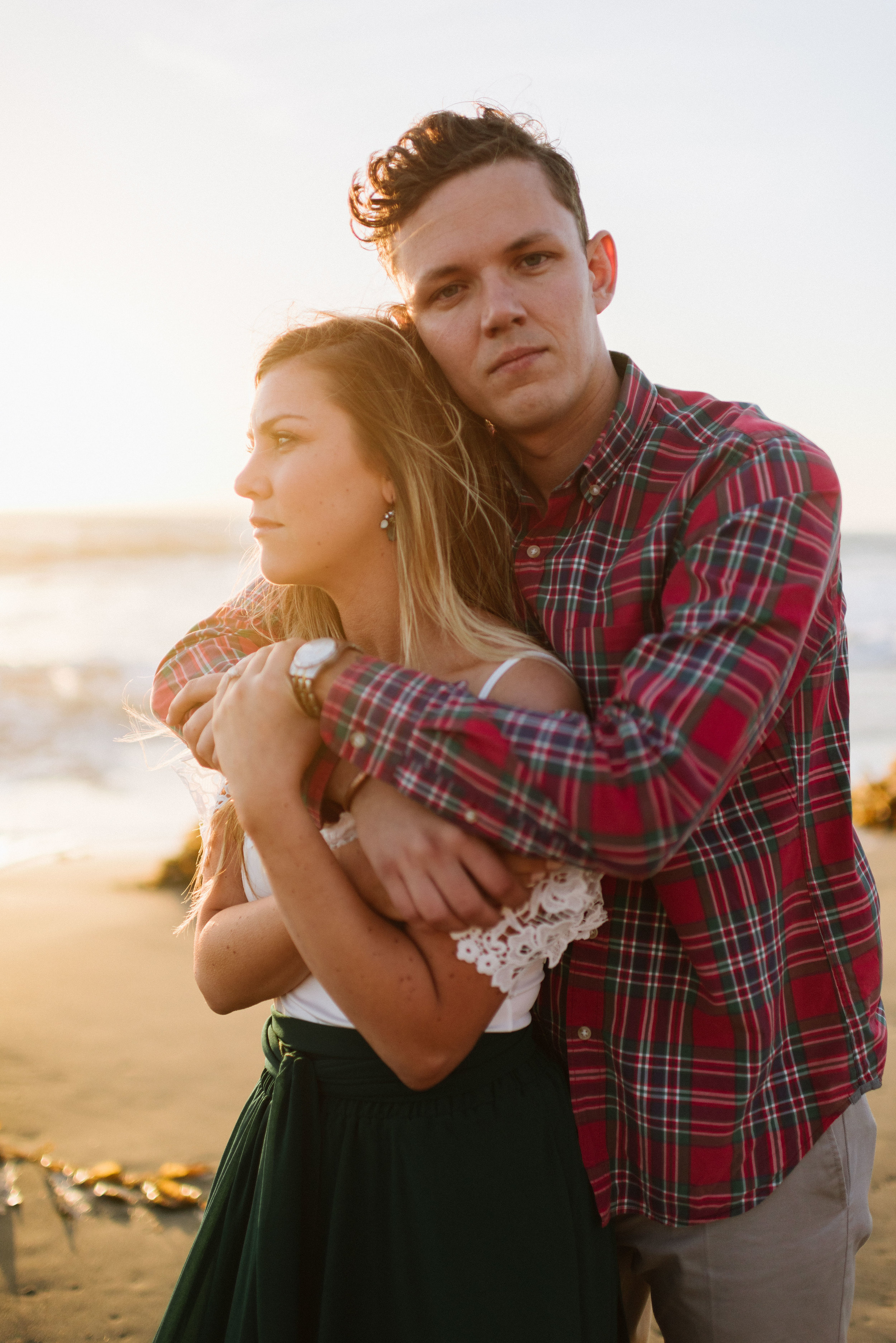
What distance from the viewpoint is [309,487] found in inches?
74.5

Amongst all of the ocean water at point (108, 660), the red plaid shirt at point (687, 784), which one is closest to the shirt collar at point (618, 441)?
the red plaid shirt at point (687, 784)

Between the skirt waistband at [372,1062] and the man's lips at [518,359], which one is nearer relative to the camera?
the skirt waistband at [372,1062]

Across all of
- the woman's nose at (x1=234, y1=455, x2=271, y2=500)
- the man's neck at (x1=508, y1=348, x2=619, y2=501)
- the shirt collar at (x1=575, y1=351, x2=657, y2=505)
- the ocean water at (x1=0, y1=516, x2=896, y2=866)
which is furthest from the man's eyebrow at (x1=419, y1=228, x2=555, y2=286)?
the ocean water at (x1=0, y1=516, x2=896, y2=866)

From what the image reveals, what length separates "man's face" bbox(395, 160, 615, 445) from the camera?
1.91 m

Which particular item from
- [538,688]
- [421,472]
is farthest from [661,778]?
[421,472]

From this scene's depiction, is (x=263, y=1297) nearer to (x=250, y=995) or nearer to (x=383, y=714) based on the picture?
(x=250, y=995)

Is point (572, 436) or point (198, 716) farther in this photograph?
point (572, 436)

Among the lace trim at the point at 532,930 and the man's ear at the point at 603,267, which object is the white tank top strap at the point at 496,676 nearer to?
the lace trim at the point at 532,930

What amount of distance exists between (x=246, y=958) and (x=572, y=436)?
1.21 metres

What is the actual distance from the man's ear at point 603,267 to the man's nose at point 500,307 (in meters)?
0.37

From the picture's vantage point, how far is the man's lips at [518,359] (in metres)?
1.90

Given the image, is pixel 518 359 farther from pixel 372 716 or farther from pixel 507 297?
pixel 372 716

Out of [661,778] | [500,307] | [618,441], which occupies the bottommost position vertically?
[661,778]

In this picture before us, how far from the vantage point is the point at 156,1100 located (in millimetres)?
3682
